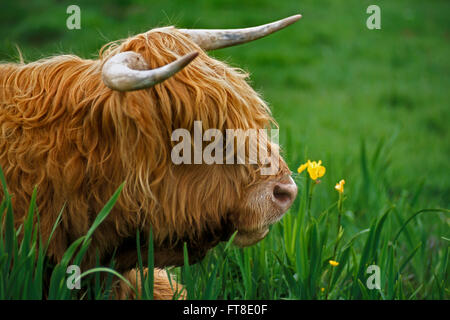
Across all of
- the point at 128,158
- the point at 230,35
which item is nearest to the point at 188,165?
the point at 128,158

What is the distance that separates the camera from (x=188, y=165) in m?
2.51

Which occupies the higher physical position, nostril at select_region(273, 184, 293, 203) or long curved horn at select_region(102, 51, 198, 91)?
long curved horn at select_region(102, 51, 198, 91)

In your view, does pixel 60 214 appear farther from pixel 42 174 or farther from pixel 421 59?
pixel 421 59

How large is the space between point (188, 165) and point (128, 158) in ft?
0.79

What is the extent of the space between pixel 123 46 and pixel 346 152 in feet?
14.2

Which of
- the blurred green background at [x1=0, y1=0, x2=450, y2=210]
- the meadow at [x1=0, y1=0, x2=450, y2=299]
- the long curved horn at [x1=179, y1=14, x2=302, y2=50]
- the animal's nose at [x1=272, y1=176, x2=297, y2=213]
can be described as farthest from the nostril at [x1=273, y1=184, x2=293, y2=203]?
the blurred green background at [x1=0, y1=0, x2=450, y2=210]

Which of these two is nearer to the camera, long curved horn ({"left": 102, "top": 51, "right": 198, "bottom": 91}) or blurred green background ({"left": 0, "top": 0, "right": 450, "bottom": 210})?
long curved horn ({"left": 102, "top": 51, "right": 198, "bottom": 91})

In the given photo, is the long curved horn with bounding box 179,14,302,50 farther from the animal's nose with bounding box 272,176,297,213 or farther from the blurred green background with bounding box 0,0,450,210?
the blurred green background with bounding box 0,0,450,210

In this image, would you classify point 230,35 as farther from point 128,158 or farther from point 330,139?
point 330,139

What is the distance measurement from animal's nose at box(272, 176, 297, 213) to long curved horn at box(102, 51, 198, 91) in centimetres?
70

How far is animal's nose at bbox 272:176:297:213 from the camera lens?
8.29 feet
